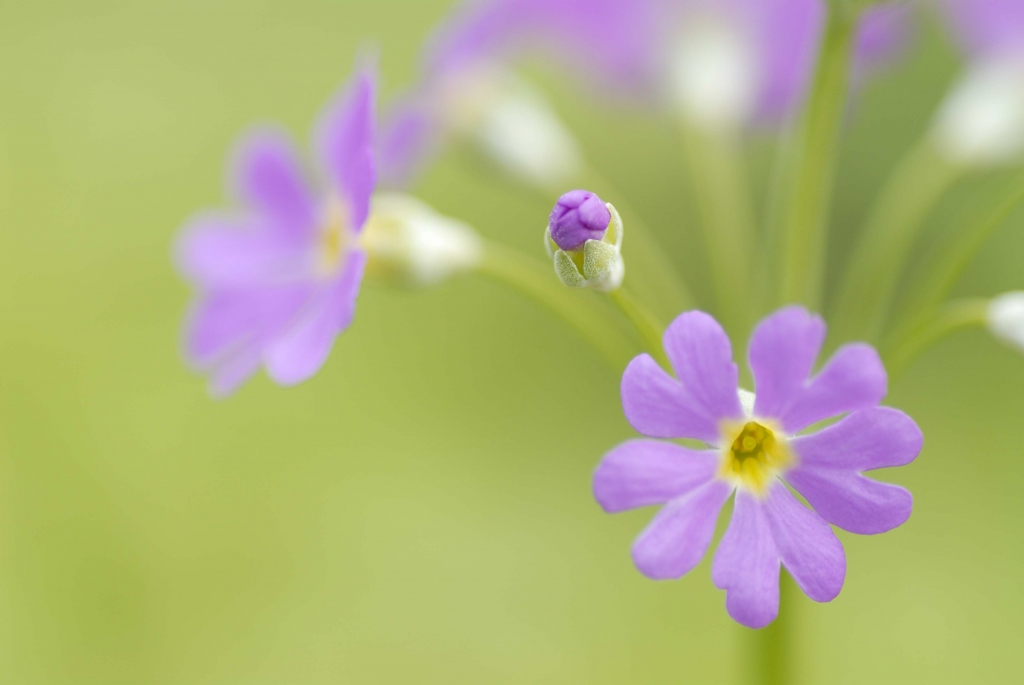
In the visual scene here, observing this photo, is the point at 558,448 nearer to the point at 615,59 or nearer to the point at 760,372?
the point at 615,59

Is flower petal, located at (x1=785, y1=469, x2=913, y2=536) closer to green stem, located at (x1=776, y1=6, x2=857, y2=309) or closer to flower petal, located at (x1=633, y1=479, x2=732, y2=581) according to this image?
flower petal, located at (x1=633, y1=479, x2=732, y2=581)

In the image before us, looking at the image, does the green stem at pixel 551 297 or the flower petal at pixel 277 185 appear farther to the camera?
the flower petal at pixel 277 185

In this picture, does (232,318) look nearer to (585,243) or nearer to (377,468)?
(585,243)

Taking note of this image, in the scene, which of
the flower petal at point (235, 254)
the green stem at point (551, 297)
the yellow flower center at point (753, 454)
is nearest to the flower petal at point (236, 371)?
the flower petal at point (235, 254)

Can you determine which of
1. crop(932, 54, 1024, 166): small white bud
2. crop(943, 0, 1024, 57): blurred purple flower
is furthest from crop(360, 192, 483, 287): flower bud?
crop(943, 0, 1024, 57): blurred purple flower

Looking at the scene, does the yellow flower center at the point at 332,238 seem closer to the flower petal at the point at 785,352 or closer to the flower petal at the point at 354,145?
the flower petal at the point at 354,145

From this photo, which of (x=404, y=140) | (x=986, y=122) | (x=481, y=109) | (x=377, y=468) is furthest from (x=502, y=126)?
(x=377, y=468)
